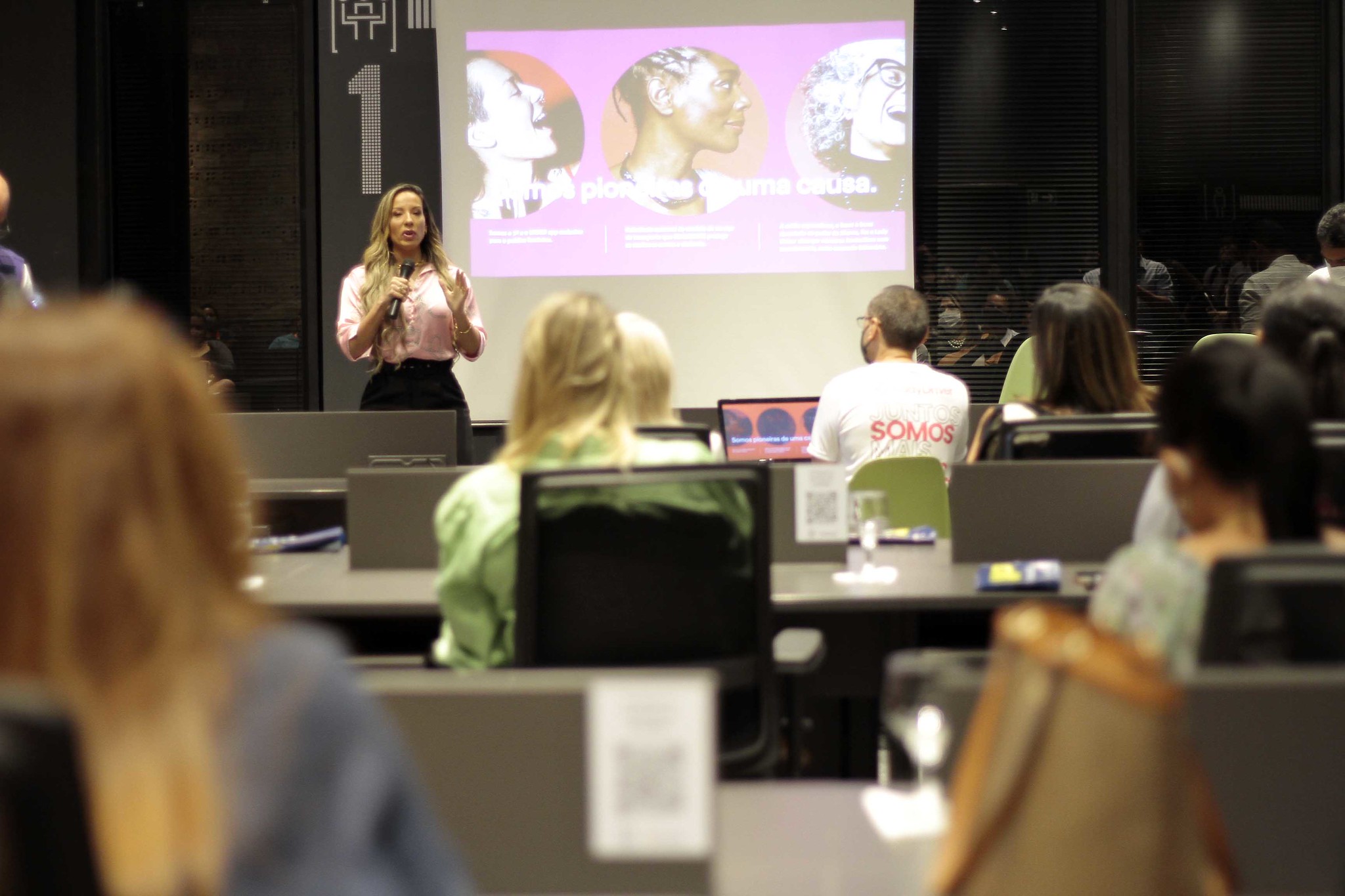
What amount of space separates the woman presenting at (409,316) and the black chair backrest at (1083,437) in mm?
2448

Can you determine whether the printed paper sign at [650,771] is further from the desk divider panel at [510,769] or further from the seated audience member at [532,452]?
the seated audience member at [532,452]

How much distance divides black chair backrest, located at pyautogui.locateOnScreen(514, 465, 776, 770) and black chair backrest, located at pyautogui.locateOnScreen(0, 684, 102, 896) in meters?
1.29

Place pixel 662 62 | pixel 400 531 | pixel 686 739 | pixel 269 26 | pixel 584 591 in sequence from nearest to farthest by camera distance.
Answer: pixel 686 739 < pixel 584 591 < pixel 400 531 < pixel 662 62 < pixel 269 26

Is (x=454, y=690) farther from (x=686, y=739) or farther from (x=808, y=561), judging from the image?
(x=808, y=561)

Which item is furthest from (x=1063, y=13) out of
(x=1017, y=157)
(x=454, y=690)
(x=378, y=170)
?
(x=454, y=690)

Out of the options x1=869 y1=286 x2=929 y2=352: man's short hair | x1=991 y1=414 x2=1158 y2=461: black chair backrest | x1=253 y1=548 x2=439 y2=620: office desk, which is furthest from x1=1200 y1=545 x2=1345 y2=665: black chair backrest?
x1=869 y1=286 x2=929 y2=352: man's short hair

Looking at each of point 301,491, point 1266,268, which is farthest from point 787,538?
point 1266,268

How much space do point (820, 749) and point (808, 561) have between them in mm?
575

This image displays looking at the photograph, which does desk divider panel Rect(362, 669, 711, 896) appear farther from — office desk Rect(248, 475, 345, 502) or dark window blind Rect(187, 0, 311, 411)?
dark window blind Rect(187, 0, 311, 411)

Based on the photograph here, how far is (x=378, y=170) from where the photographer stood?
7430 mm

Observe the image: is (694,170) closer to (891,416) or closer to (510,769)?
(891,416)

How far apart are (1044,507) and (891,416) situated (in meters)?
1.31

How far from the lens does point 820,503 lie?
122 inches

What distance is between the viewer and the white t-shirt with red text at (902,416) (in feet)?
14.6
